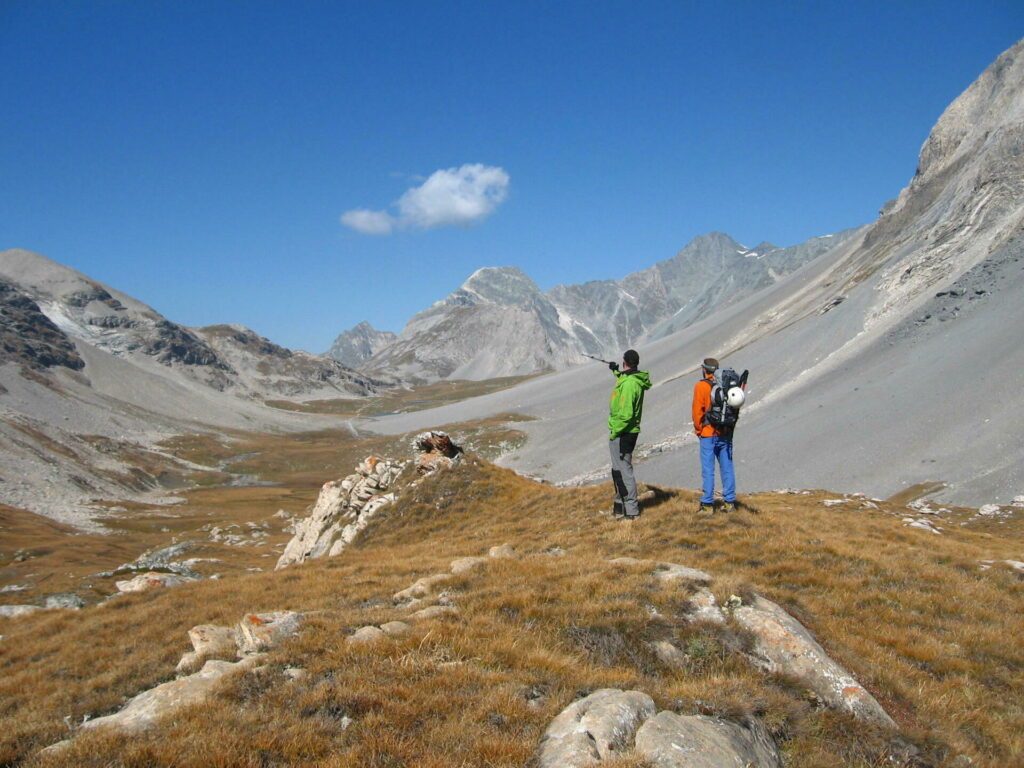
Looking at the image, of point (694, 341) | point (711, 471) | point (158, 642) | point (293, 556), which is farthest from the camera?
point (694, 341)

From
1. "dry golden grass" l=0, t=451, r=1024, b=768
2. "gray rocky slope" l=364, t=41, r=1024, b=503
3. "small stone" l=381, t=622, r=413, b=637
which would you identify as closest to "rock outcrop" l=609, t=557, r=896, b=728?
"dry golden grass" l=0, t=451, r=1024, b=768

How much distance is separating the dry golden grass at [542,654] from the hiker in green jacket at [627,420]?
3.45ft

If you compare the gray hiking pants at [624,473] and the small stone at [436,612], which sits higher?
the gray hiking pants at [624,473]

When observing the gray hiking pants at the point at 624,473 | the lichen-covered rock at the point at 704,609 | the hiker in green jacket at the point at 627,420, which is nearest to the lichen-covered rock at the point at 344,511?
the gray hiking pants at the point at 624,473

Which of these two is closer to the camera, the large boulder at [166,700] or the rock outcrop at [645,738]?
the rock outcrop at [645,738]

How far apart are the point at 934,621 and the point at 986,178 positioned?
103503mm

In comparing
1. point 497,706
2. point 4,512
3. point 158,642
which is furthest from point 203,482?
point 497,706

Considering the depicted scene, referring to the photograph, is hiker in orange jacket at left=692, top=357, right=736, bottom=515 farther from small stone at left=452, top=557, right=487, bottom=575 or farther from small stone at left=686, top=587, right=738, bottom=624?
small stone at left=452, top=557, right=487, bottom=575

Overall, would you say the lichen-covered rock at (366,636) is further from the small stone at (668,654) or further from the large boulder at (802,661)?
the large boulder at (802,661)

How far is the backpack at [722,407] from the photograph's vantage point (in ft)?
54.9

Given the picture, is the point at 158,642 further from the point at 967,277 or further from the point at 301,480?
the point at 301,480

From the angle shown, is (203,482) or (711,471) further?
(203,482)

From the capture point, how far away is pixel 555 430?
113250mm

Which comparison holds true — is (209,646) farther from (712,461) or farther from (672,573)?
(712,461)
